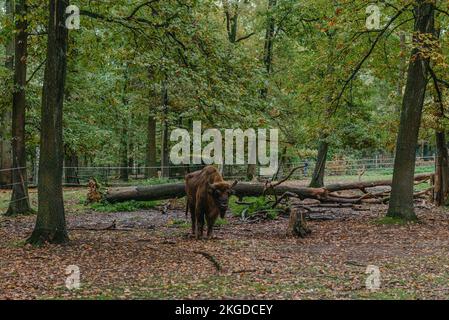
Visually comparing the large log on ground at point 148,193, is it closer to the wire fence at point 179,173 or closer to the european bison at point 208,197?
the wire fence at point 179,173

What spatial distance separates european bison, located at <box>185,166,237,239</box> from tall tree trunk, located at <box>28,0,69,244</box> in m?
3.29

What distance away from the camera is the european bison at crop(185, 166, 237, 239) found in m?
11.6

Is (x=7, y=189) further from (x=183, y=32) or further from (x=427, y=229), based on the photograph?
(x=427, y=229)

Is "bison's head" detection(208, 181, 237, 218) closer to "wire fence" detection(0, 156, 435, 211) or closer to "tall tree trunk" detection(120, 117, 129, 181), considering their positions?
"wire fence" detection(0, 156, 435, 211)

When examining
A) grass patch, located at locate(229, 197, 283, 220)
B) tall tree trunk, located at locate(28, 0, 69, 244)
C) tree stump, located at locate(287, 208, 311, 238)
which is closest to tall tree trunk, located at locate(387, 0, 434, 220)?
tree stump, located at locate(287, 208, 311, 238)

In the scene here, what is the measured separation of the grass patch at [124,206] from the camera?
19372 millimetres

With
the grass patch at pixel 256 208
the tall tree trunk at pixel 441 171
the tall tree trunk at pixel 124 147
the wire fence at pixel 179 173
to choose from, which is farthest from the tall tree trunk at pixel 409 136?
the tall tree trunk at pixel 124 147

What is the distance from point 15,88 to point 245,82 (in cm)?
890

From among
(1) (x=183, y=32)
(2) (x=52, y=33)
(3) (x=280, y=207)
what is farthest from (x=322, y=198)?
(2) (x=52, y=33)

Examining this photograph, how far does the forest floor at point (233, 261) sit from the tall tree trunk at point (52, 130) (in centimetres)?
56

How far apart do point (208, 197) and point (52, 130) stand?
3.88 meters

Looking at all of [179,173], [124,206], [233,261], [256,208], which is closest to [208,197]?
[233,261]

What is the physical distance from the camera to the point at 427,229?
1370cm
